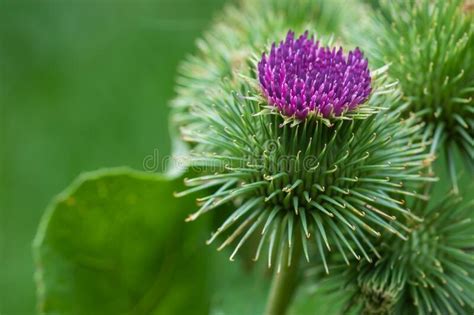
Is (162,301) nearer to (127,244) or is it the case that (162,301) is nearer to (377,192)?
(127,244)

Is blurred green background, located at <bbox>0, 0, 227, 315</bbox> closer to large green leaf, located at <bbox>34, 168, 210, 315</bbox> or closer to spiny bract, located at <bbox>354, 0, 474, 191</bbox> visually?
large green leaf, located at <bbox>34, 168, 210, 315</bbox>

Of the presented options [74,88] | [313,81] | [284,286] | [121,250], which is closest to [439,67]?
[313,81]

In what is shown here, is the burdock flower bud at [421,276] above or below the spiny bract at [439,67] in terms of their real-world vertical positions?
below

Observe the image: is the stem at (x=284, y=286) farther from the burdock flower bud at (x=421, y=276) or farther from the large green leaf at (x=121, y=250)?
the large green leaf at (x=121, y=250)

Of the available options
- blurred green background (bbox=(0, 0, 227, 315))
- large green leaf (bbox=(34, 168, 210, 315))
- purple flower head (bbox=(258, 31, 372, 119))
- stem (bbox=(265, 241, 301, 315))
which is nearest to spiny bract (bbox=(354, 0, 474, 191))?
purple flower head (bbox=(258, 31, 372, 119))

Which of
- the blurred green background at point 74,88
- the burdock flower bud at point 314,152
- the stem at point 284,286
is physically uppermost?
the blurred green background at point 74,88

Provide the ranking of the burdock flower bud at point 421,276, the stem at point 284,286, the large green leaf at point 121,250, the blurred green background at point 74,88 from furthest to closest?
the blurred green background at point 74,88, the large green leaf at point 121,250, the stem at point 284,286, the burdock flower bud at point 421,276

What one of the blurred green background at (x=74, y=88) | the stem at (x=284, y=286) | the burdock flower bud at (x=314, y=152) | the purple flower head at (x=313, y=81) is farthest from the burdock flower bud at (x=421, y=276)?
the blurred green background at (x=74, y=88)
